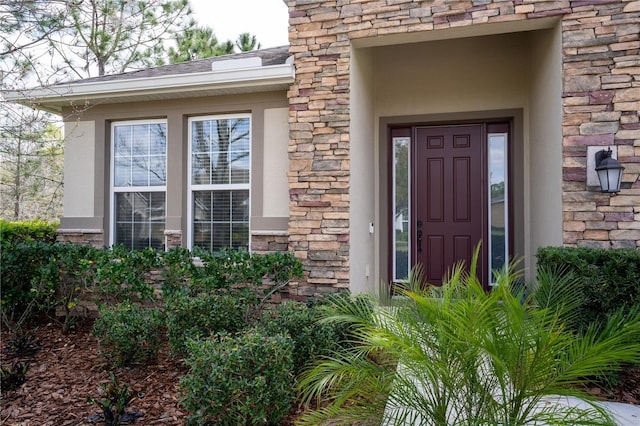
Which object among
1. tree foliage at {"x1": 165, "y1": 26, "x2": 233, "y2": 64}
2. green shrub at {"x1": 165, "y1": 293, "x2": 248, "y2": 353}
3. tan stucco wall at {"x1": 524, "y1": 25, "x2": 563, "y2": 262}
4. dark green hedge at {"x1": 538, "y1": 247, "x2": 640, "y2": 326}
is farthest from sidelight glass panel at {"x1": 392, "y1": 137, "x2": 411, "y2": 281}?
tree foliage at {"x1": 165, "y1": 26, "x2": 233, "y2": 64}

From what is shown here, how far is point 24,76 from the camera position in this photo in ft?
16.8

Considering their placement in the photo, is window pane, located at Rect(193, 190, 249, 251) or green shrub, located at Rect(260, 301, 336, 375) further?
window pane, located at Rect(193, 190, 249, 251)

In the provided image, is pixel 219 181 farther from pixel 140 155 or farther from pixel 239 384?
pixel 239 384

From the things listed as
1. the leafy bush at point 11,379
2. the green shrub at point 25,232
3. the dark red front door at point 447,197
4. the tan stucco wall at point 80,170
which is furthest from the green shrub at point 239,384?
the green shrub at point 25,232

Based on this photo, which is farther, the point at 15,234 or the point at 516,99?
the point at 15,234

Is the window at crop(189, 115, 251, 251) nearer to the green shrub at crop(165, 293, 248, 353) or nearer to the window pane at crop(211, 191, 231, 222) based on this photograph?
the window pane at crop(211, 191, 231, 222)

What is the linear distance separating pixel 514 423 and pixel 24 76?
6.05 meters

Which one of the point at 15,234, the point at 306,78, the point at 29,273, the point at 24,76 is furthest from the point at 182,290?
the point at 15,234

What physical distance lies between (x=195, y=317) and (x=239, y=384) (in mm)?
1347

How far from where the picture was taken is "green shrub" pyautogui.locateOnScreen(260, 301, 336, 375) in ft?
11.5

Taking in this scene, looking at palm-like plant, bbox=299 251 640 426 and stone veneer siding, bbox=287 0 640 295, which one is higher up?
stone veneer siding, bbox=287 0 640 295

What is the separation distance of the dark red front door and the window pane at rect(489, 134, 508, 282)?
0.39 feet

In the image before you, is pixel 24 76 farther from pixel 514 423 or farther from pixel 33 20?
pixel 514 423

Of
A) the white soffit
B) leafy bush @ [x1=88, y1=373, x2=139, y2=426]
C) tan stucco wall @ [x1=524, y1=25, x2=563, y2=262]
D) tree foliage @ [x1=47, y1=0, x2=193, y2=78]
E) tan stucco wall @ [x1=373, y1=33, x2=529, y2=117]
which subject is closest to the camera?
leafy bush @ [x1=88, y1=373, x2=139, y2=426]
